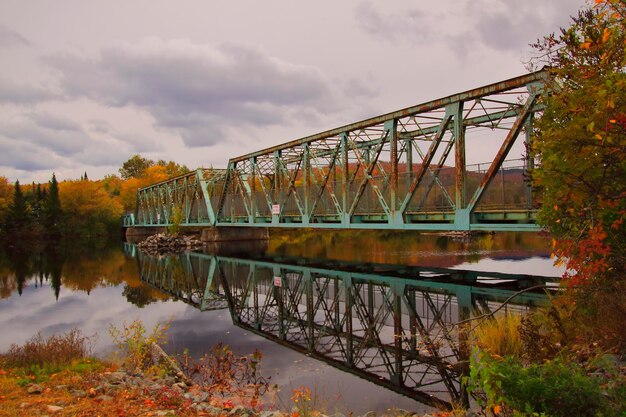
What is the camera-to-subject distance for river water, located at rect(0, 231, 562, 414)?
32.7ft

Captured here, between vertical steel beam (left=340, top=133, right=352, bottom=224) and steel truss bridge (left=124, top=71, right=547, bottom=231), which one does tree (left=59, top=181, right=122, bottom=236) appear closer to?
steel truss bridge (left=124, top=71, right=547, bottom=231)

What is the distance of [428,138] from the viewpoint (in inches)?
1153

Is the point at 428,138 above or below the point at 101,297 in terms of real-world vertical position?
above

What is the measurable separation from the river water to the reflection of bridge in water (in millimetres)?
48

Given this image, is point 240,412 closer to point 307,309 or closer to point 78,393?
point 78,393

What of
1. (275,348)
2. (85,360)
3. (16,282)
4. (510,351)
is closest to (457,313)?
(510,351)

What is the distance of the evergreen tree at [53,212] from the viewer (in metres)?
88.4

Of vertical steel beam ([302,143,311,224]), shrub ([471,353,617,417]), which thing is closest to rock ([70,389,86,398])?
shrub ([471,353,617,417])

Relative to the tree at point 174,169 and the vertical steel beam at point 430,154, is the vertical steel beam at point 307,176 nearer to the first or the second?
the vertical steel beam at point 430,154

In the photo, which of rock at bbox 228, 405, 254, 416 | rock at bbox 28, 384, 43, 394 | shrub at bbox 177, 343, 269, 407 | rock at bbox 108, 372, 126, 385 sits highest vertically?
rock at bbox 28, 384, 43, 394

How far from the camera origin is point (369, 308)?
16594mm

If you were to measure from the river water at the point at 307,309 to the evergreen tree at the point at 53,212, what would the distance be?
57640 mm

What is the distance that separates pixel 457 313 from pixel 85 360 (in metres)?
10.8

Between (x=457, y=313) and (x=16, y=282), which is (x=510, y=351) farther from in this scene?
(x=16, y=282)
